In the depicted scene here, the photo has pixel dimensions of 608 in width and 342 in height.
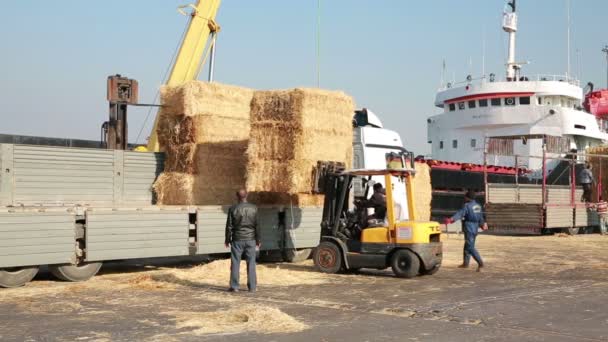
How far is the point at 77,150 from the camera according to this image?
43.8 feet

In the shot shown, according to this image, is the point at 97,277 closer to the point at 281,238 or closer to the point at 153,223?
the point at 153,223

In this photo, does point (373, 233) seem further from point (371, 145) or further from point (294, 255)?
point (371, 145)

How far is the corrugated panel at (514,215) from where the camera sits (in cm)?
2245

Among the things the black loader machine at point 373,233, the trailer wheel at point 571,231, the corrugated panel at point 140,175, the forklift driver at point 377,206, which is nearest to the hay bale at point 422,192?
the trailer wheel at point 571,231

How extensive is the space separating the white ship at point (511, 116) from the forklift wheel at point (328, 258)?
23085 millimetres

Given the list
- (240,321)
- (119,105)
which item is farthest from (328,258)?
(119,105)

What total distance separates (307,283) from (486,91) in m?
25.2

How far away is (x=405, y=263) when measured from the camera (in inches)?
476

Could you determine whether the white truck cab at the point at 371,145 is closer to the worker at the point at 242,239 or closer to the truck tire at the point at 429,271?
the truck tire at the point at 429,271

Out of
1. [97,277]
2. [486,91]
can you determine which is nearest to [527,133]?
[486,91]

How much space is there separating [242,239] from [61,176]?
4.40 meters

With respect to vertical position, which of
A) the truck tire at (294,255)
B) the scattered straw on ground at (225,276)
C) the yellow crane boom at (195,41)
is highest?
the yellow crane boom at (195,41)

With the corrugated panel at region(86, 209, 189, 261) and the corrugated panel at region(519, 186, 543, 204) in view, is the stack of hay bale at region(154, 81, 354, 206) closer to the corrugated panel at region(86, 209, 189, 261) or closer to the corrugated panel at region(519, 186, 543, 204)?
the corrugated panel at region(86, 209, 189, 261)

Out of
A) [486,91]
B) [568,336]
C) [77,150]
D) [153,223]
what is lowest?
[568,336]
